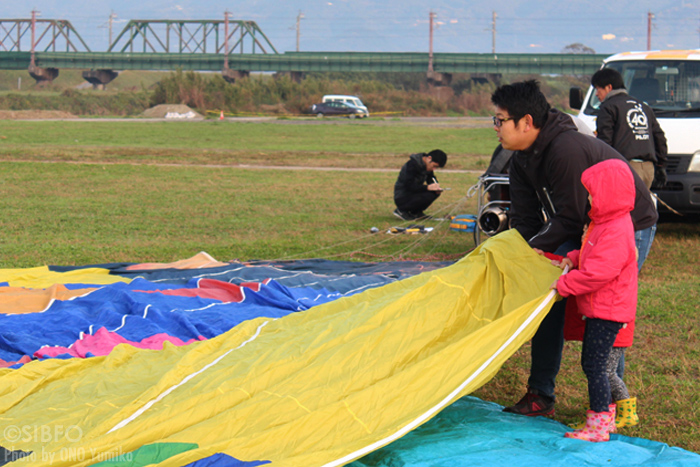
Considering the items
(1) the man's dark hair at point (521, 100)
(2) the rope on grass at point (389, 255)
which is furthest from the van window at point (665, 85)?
(1) the man's dark hair at point (521, 100)

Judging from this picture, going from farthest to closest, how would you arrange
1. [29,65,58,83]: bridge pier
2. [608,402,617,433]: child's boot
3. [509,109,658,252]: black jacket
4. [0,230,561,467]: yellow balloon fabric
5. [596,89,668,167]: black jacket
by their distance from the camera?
[29,65,58,83]: bridge pier, [596,89,668,167]: black jacket, [509,109,658,252]: black jacket, [608,402,617,433]: child's boot, [0,230,561,467]: yellow balloon fabric

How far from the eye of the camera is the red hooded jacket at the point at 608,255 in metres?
3.06

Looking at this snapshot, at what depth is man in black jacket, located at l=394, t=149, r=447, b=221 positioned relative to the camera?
9.81 meters

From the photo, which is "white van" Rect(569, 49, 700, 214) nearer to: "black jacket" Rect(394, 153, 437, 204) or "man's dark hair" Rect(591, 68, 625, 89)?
"man's dark hair" Rect(591, 68, 625, 89)

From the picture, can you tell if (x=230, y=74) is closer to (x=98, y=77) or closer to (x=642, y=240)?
(x=98, y=77)

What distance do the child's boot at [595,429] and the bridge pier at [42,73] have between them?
76883 millimetres

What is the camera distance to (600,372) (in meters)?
3.21

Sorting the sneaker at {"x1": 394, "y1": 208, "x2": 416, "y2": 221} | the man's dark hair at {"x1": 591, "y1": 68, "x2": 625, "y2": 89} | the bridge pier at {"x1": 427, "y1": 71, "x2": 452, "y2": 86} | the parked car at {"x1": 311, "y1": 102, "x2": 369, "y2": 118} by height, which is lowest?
the sneaker at {"x1": 394, "y1": 208, "x2": 416, "y2": 221}

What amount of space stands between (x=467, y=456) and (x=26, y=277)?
450 cm

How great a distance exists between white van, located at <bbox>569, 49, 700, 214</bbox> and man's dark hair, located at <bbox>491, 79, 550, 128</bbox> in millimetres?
5265

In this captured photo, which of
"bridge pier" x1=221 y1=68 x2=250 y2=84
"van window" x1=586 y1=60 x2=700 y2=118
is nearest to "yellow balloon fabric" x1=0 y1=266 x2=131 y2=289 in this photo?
"van window" x1=586 y1=60 x2=700 y2=118

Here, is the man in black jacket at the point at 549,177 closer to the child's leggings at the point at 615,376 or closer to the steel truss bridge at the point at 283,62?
the child's leggings at the point at 615,376

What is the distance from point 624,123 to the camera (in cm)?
662

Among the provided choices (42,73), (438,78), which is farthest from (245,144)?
(42,73)
